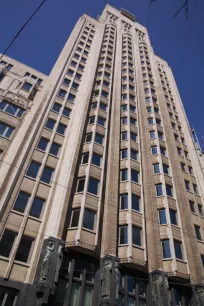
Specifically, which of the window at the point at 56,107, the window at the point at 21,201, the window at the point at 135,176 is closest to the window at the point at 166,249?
the window at the point at 135,176

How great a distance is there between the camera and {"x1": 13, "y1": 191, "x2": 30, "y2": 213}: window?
69.9 feet

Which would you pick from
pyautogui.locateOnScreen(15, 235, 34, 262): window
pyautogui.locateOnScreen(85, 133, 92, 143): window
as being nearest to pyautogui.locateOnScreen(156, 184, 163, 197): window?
pyautogui.locateOnScreen(85, 133, 92, 143): window

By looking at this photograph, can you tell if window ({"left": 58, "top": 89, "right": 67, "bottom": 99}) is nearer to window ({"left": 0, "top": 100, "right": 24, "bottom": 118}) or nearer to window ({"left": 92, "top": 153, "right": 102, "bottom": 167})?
window ({"left": 0, "top": 100, "right": 24, "bottom": 118})

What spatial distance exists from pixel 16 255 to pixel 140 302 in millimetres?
11121

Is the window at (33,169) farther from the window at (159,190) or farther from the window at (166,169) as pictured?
the window at (166,169)

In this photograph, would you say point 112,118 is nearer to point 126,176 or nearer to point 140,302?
point 126,176

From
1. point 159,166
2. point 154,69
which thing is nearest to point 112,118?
point 159,166

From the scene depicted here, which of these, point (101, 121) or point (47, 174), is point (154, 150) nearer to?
point (101, 121)

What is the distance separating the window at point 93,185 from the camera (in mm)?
25203

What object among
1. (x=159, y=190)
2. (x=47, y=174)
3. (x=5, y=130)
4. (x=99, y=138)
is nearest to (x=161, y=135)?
(x=159, y=190)

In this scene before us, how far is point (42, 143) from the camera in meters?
27.5

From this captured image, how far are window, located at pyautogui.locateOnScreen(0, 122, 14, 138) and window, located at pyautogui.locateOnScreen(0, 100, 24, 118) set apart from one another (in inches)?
81.5

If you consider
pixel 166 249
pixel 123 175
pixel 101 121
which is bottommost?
pixel 166 249

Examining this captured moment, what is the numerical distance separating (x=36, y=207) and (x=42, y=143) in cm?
806
